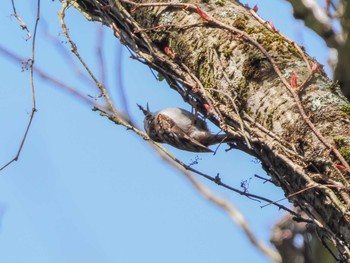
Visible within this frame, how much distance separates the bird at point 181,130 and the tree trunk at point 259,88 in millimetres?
548

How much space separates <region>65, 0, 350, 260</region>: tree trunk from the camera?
291 cm

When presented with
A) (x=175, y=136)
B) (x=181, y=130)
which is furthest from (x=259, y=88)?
(x=175, y=136)

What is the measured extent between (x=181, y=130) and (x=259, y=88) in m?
1.18

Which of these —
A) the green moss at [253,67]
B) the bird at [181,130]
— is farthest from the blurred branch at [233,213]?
the green moss at [253,67]

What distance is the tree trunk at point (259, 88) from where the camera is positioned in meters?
2.91

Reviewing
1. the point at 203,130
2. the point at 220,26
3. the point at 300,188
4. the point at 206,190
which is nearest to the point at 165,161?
the point at 206,190

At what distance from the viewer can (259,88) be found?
3264mm

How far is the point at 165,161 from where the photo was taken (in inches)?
258

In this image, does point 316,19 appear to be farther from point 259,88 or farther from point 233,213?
point 233,213

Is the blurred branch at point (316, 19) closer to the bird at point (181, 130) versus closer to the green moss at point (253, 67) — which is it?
the bird at point (181, 130)

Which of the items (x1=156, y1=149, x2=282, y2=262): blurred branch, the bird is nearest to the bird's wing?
the bird

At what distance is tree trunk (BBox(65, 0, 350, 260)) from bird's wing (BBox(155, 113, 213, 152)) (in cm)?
65

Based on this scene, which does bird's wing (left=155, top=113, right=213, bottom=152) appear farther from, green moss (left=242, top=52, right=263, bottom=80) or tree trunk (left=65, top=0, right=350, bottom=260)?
green moss (left=242, top=52, right=263, bottom=80)

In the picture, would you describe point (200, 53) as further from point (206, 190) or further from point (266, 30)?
point (206, 190)
